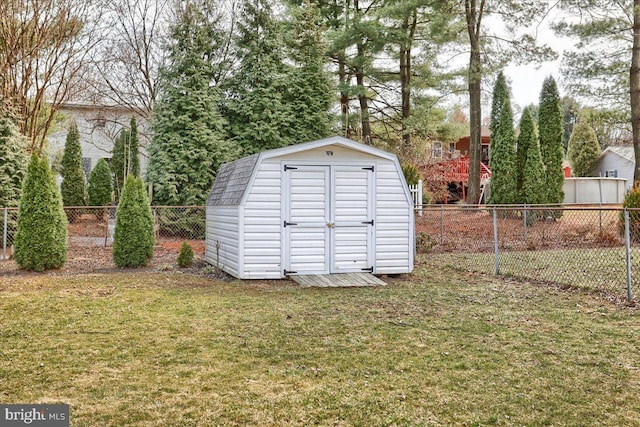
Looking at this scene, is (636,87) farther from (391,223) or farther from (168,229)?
(168,229)

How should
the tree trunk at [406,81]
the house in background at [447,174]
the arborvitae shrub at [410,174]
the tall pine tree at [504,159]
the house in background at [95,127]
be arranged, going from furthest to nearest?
1. the house in background at [95,127]
2. the house in background at [447,174]
3. the tree trunk at [406,81]
4. the tall pine tree at [504,159]
5. the arborvitae shrub at [410,174]

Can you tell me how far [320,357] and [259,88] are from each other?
503 inches

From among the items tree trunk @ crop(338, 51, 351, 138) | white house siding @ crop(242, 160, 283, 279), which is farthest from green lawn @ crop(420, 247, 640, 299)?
tree trunk @ crop(338, 51, 351, 138)

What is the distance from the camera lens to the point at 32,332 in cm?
509

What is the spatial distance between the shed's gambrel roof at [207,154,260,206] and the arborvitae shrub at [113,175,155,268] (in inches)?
53.2

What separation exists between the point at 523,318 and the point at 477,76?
13.1 meters

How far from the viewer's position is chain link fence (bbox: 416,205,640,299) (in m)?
8.98

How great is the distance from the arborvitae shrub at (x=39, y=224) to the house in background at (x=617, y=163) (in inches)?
1158

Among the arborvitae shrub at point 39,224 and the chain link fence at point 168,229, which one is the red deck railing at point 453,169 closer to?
the chain link fence at point 168,229

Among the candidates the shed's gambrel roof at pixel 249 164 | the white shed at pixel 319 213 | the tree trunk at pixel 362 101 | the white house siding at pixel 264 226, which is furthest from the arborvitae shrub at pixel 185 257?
the tree trunk at pixel 362 101

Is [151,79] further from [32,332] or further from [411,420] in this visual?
[411,420]

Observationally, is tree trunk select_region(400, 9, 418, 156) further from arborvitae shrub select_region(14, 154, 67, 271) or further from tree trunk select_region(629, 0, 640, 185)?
arborvitae shrub select_region(14, 154, 67, 271)

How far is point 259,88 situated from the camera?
1602 centimetres

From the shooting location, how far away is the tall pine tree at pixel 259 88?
15.9m
